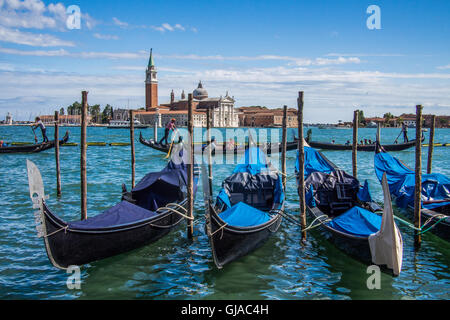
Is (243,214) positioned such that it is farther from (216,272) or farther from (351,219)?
(351,219)

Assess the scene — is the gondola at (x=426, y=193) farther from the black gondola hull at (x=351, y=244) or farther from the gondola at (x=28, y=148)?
the gondola at (x=28, y=148)

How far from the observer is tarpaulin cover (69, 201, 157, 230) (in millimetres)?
4867

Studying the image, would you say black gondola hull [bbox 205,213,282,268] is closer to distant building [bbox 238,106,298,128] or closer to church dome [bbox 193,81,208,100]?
distant building [bbox 238,106,298,128]

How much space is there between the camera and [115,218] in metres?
5.20

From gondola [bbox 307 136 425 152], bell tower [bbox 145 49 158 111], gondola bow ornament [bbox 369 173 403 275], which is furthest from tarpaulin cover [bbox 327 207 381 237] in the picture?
bell tower [bbox 145 49 158 111]

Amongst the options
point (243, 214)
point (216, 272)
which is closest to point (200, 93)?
point (243, 214)

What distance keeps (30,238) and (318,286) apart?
4451mm

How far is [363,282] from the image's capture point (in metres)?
4.75

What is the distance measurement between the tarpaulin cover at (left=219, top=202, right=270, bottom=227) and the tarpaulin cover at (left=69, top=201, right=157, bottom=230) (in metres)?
1.12

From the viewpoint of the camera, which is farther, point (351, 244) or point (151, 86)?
point (151, 86)

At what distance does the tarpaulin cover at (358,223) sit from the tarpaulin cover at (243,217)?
3.22 feet

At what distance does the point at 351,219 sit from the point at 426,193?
244cm

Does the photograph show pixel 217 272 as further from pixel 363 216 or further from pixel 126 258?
pixel 363 216
